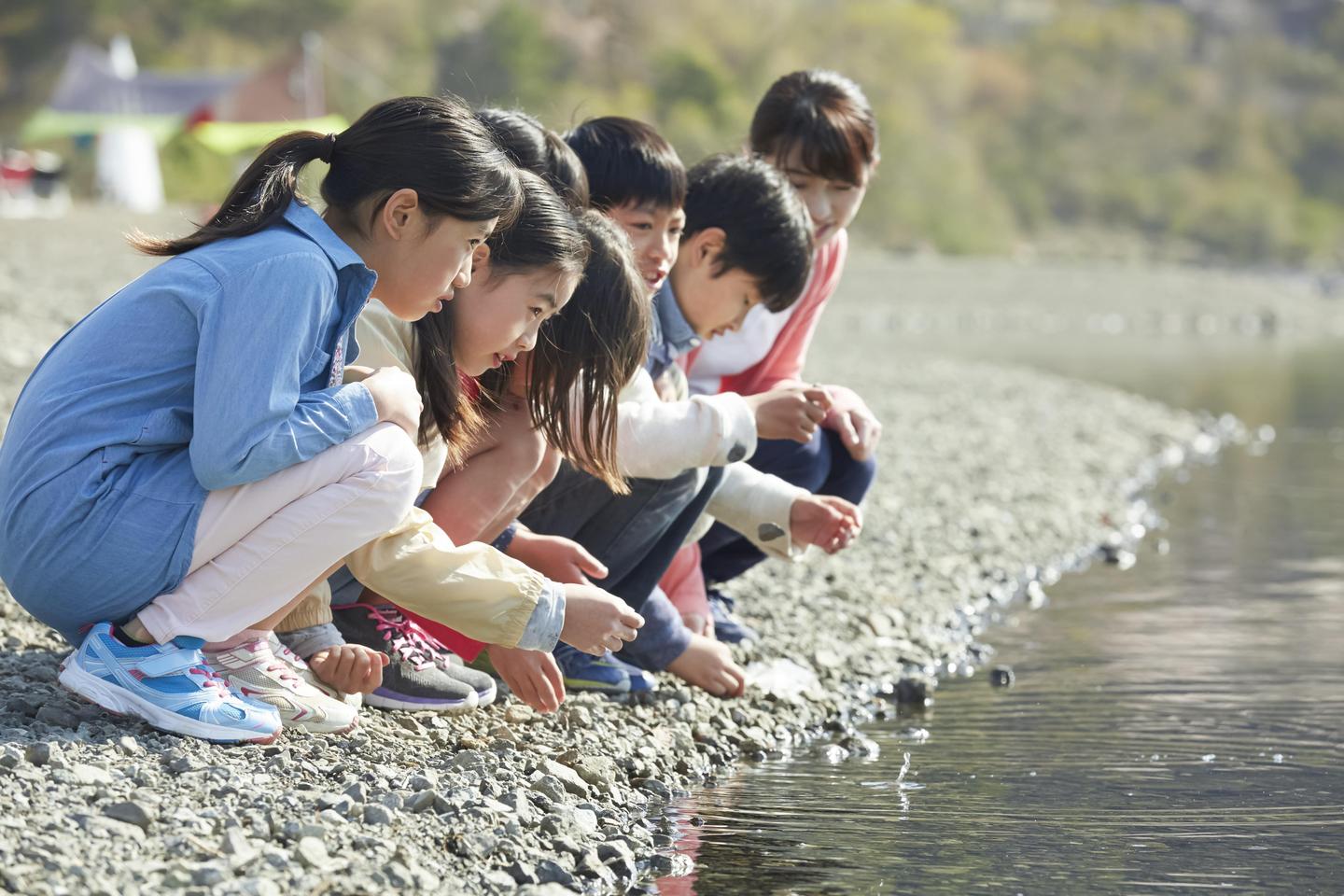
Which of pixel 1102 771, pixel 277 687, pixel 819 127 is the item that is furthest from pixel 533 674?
pixel 819 127

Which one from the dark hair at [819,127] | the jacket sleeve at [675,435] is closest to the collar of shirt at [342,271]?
the jacket sleeve at [675,435]

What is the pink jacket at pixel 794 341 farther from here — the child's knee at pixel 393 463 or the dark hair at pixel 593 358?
the child's knee at pixel 393 463

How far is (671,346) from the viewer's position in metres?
3.20

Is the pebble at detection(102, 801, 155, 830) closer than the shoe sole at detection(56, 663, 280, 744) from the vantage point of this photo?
Yes

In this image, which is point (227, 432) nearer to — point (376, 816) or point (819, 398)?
point (376, 816)

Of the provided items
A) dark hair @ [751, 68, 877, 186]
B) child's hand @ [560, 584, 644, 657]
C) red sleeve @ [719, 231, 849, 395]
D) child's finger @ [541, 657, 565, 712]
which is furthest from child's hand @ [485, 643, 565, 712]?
dark hair @ [751, 68, 877, 186]

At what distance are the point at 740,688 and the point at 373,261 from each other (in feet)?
3.88

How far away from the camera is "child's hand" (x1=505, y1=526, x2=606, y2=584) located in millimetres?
2803

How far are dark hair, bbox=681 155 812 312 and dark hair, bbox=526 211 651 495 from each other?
18.8 inches

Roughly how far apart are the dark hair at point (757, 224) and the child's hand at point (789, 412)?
24cm

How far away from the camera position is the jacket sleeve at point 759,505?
3.15m

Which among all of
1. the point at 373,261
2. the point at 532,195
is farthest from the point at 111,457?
the point at 532,195

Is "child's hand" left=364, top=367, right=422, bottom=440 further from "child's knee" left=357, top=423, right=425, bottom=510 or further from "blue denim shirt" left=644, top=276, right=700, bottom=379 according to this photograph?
"blue denim shirt" left=644, top=276, right=700, bottom=379

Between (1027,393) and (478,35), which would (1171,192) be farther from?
(1027,393)
